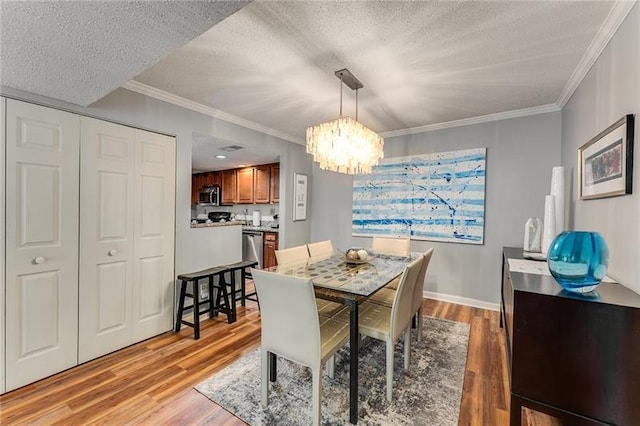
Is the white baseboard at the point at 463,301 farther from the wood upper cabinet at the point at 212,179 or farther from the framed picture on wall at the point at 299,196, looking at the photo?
the wood upper cabinet at the point at 212,179

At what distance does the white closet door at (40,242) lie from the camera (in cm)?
186

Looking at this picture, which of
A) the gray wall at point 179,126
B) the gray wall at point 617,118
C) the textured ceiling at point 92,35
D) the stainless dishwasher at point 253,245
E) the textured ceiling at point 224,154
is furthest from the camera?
the stainless dishwasher at point 253,245

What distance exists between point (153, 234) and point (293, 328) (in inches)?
71.7

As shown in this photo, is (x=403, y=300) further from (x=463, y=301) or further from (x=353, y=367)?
(x=463, y=301)

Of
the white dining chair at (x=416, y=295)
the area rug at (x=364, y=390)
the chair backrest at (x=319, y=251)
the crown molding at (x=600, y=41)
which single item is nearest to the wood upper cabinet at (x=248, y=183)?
the chair backrest at (x=319, y=251)

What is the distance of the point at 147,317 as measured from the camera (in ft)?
8.61

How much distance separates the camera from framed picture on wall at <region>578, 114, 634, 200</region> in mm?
1454

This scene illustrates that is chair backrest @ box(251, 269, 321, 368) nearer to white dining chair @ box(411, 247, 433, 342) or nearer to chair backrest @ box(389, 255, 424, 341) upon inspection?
chair backrest @ box(389, 255, 424, 341)

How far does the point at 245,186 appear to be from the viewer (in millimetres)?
5797

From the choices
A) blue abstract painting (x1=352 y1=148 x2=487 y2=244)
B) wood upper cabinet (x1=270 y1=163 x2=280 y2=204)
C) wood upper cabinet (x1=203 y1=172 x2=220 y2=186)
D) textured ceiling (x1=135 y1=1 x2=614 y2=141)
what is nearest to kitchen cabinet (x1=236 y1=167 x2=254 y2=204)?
wood upper cabinet (x1=270 y1=163 x2=280 y2=204)

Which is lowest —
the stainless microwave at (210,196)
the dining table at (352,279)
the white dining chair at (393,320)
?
the white dining chair at (393,320)

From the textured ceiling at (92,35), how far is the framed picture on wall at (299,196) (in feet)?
9.37

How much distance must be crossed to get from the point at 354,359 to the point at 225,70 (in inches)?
90.2

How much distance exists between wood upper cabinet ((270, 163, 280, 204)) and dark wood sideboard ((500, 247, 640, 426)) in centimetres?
439
